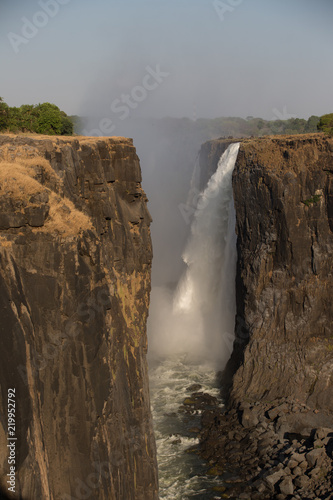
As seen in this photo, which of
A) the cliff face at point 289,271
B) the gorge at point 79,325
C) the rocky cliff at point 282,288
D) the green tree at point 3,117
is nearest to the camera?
the gorge at point 79,325

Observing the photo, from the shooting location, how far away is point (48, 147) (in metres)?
15.1

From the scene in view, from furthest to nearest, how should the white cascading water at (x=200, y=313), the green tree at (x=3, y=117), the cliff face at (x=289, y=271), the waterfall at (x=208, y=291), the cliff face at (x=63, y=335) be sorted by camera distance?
the waterfall at (x=208, y=291)
the white cascading water at (x=200, y=313)
the cliff face at (x=289, y=271)
the green tree at (x=3, y=117)
the cliff face at (x=63, y=335)

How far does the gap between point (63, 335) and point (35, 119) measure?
21631mm

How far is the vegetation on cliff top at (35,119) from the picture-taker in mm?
30016

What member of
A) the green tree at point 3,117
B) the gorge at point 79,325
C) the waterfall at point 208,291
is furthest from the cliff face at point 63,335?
the waterfall at point 208,291

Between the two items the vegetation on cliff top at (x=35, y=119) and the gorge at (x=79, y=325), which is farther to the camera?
the vegetation on cliff top at (x=35, y=119)

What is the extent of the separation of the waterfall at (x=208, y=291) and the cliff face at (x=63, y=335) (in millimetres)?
23412

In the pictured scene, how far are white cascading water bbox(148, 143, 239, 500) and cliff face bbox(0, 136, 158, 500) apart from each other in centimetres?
1616

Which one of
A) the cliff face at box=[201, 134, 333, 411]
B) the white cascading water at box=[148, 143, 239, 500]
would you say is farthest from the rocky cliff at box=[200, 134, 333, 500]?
the white cascading water at box=[148, 143, 239, 500]

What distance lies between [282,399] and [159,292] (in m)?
21.0

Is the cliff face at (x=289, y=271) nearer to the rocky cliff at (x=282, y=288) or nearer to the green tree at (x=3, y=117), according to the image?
the rocky cliff at (x=282, y=288)

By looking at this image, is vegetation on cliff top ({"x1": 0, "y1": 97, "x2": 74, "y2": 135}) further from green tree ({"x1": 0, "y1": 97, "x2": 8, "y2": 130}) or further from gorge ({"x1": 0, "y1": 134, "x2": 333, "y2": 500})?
gorge ({"x1": 0, "y1": 134, "x2": 333, "y2": 500})

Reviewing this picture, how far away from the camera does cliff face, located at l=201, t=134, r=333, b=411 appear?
110 feet

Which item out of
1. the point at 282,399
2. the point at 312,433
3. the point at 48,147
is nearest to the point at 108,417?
the point at 48,147
